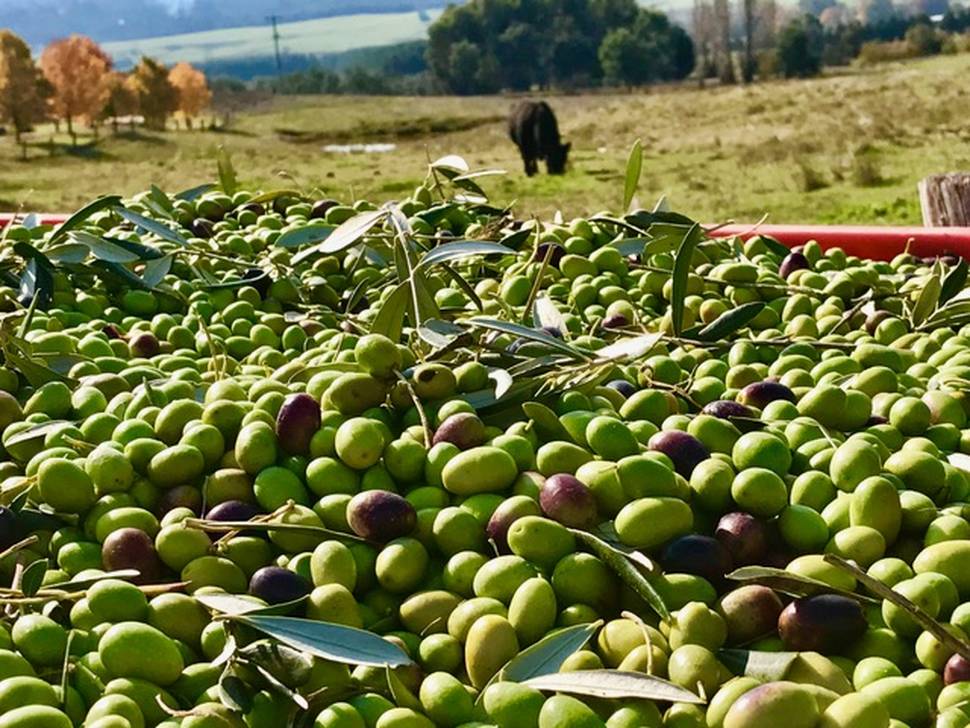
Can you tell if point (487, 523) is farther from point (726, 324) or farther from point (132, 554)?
point (726, 324)

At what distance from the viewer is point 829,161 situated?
16.5 meters

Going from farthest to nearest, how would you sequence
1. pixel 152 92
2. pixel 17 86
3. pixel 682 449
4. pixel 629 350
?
pixel 152 92, pixel 17 86, pixel 629 350, pixel 682 449

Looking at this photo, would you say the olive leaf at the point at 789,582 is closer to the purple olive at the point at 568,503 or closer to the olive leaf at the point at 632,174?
the purple olive at the point at 568,503

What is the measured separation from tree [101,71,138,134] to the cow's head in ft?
59.1

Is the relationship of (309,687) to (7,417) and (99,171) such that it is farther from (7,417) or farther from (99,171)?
(99,171)

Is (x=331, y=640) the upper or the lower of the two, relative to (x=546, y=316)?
lower

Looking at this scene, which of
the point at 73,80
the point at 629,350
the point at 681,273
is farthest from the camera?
the point at 73,80

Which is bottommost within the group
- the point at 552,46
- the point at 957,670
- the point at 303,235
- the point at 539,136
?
the point at 957,670

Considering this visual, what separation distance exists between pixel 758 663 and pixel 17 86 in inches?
1146

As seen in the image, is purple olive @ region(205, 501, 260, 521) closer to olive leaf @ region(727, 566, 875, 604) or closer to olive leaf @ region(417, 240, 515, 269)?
olive leaf @ region(727, 566, 875, 604)

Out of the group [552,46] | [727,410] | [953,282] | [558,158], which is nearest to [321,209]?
[953,282]

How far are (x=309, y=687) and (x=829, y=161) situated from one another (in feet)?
53.9

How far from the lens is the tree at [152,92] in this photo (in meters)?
34.0

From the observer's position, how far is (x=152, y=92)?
34.2 m
